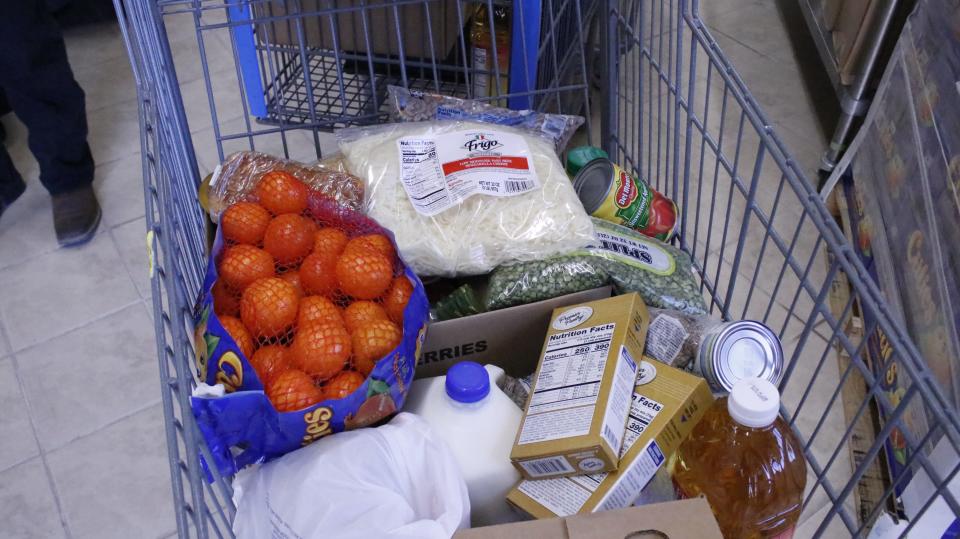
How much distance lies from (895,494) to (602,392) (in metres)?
0.84

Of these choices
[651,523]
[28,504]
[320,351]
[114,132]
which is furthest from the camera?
[114,132]

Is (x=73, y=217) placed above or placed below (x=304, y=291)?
below

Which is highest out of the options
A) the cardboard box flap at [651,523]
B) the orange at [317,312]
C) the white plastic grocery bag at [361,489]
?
the orange at [317,312]

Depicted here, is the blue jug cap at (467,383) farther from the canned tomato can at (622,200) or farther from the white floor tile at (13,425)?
the white floor tile at (13,425)

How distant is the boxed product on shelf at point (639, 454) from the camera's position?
2.61 ft

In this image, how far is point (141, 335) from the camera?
1774mm

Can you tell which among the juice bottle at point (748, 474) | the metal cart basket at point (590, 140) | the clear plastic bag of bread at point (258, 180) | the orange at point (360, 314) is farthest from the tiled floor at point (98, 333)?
the juice bottle at point (748, 474)

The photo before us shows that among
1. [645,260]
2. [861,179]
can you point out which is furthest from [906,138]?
[645,260]

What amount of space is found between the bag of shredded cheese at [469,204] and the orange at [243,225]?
15cm

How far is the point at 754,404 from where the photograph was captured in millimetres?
708

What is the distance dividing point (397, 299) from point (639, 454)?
32cm

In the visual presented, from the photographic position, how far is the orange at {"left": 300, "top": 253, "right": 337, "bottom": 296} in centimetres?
90

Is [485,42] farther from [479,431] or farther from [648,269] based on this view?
[479,431]

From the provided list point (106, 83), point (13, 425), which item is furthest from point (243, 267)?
point (106, 83)
